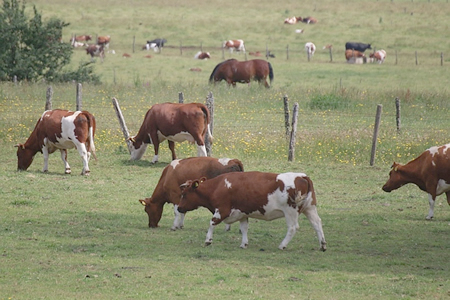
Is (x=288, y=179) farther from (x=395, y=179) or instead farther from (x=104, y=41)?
(x=104, y=41)

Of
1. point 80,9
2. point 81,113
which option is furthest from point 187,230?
point 80,9

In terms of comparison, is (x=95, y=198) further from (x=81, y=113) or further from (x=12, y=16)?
(x=12, y=16)

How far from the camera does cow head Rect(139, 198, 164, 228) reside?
39.2 feet

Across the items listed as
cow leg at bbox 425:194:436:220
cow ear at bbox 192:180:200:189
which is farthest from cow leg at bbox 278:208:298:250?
cow leg at bbox 425:194:436:220

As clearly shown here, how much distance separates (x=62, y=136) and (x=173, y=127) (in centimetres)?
268

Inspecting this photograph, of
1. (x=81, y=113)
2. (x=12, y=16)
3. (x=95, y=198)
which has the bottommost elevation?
(x=95, y=198)

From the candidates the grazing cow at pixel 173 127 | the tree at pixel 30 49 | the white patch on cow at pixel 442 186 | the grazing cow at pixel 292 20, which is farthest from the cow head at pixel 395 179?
the grazing cow at pixel 292 20

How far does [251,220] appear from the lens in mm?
12727

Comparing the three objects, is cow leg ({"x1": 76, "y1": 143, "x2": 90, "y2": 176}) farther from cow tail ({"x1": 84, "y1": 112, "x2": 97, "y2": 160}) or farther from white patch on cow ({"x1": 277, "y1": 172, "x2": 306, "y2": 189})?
white patch on cow ({"x1": 277, "y1": 172, "x2": 306, "y2": 189})

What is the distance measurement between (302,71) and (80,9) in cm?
3135

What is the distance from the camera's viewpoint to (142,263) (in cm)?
963

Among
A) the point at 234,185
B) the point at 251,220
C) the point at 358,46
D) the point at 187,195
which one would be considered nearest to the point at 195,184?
the point at 187,195

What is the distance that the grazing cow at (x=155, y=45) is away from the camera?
50.9 m

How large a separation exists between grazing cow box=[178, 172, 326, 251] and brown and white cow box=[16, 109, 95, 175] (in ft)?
20.0
